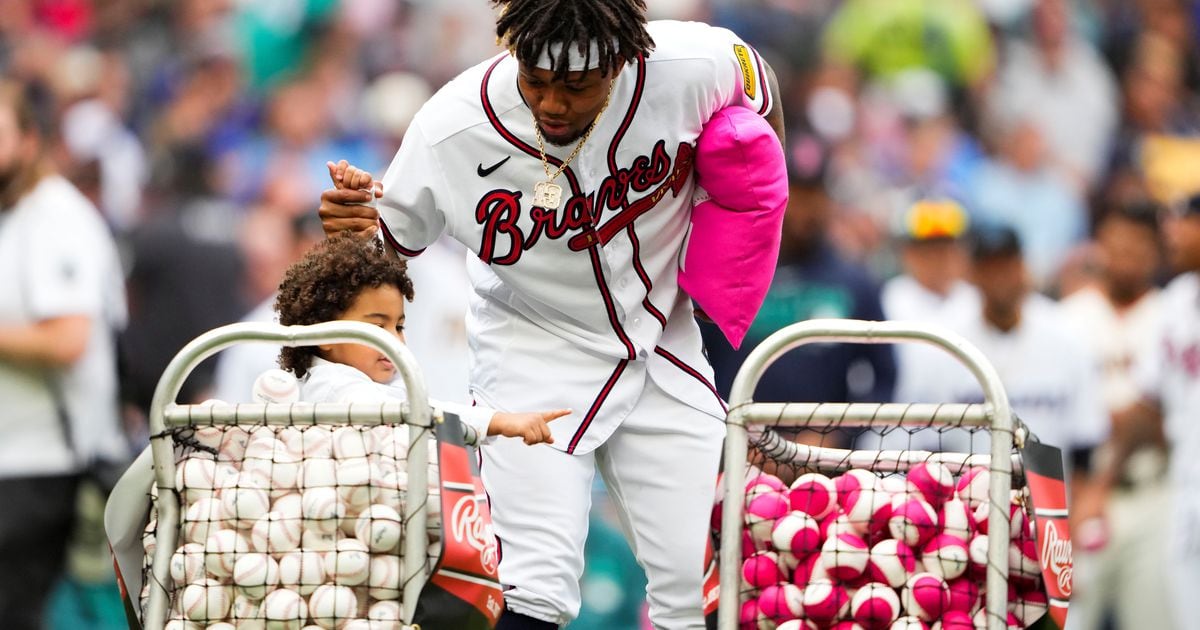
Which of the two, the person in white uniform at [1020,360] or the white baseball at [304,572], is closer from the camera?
the white baseball at [304,572]

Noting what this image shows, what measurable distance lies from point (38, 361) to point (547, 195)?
2.61 meters

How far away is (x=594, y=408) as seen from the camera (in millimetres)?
4562

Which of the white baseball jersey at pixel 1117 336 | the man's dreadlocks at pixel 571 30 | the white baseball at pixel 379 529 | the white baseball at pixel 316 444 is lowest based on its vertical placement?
the white baseball at pixel 379 529

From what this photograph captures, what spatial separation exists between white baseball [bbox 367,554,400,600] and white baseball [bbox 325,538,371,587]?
0.05 ft

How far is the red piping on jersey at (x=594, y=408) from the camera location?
4539 millimetres

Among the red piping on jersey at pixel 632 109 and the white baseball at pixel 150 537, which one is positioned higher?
the red piping on jersey at pixel 632 109

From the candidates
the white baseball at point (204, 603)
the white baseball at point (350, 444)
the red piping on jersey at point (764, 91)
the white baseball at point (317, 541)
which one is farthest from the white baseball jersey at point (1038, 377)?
the white baseball at point (204, 603)

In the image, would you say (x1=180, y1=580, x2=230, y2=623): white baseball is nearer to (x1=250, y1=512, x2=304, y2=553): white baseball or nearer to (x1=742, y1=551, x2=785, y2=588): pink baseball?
(x1=250, y1=512, x2=304, y2=553): white baseball

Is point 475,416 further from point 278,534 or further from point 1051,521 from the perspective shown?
point 1051,521

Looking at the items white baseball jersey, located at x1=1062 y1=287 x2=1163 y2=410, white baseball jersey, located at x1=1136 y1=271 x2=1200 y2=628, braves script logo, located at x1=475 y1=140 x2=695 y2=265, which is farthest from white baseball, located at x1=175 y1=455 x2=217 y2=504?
white baseball jersey, located at x1=1062 y1=287 x2=1163 y2=410

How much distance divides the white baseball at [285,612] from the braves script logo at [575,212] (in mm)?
1193

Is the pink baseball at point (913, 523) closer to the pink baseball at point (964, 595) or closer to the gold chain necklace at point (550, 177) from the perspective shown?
the pink baseball at point (964, 595)

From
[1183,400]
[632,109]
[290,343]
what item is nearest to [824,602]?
[290,343]

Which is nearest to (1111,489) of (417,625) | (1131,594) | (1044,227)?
(1131,594)
